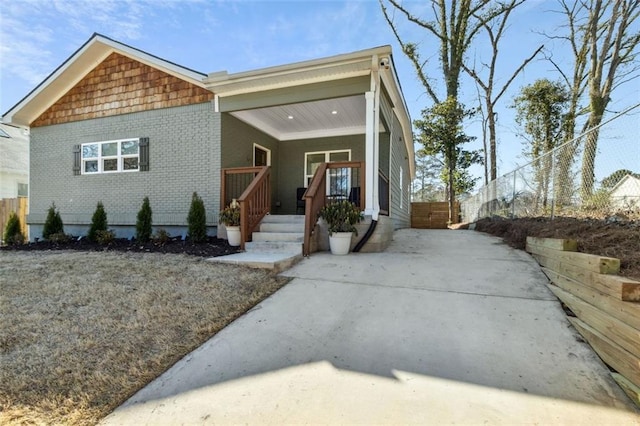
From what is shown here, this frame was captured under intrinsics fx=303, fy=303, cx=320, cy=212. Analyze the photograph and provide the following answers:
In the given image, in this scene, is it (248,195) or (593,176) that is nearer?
(593,176)

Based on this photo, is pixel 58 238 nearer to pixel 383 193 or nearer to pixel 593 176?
pixel 383 193

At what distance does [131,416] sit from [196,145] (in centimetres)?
658

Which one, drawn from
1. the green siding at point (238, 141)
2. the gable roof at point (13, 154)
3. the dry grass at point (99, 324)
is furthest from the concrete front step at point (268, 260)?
the gable roof at point (13, 154)

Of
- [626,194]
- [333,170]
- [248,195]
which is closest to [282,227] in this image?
[248,195]

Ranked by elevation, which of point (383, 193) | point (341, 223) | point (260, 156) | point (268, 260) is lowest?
point (268, 260)

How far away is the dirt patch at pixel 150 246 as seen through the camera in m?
5.77

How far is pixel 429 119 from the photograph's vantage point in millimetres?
13609

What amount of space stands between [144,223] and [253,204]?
2997 mm

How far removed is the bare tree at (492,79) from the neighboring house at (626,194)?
12008 millimetres

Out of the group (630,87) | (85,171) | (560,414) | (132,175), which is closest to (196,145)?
(132,175)

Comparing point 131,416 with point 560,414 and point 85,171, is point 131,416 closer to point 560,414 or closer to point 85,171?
point 560,414

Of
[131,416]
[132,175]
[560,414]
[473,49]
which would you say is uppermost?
[473,49]

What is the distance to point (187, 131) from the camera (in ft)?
24.4

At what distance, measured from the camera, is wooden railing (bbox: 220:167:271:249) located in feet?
18.8
